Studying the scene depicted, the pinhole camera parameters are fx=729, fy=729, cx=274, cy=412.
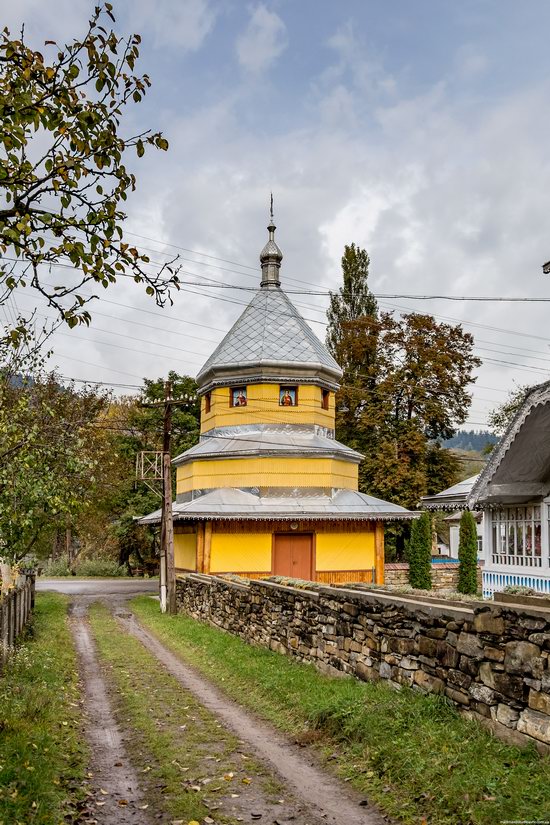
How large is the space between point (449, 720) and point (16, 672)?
6707mm

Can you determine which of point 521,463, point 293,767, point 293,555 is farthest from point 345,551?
point 293,767

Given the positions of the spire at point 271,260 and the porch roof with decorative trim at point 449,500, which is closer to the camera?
the porch roof with decorative trim at point 449,500

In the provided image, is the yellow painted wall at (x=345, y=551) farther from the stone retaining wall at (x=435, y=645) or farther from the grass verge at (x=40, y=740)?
the grass verge at (x=40, y=740)

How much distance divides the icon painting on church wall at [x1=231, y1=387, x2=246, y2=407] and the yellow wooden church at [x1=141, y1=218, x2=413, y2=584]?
44mm

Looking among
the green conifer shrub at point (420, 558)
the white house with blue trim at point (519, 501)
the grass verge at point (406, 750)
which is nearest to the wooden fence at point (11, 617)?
the grass verge at point (406, 750)

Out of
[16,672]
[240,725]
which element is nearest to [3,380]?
[16,672]

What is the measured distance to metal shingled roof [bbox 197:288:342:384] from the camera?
29.7 metres

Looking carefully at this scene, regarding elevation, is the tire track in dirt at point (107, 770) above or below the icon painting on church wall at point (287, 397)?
below

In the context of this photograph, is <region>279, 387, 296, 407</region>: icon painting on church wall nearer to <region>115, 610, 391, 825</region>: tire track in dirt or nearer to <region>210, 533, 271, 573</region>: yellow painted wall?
<region>210, 533, 271, 573</region>: yellow painted wall

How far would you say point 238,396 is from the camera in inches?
1179

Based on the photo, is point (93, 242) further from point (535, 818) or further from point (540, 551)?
point (540, 551)

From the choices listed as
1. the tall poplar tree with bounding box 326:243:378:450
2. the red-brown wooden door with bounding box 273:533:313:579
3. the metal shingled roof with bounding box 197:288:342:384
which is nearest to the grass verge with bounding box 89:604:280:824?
the red-brown wooden door with bounding box 273:533:313:579

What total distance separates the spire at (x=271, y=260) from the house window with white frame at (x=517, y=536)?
15872 millimetres

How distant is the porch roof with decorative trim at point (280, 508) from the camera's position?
2572 centimetres
